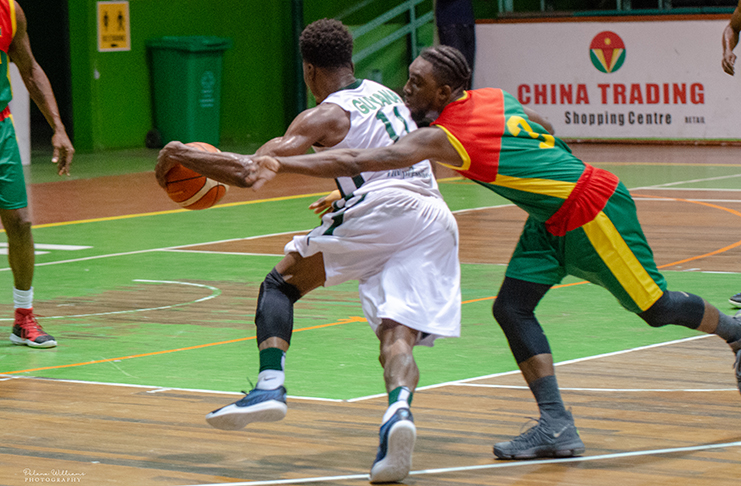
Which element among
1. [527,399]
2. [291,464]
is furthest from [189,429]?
[527,399]

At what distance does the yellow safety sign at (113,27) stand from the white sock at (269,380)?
1653 cm

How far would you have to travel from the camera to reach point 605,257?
530 centimetres

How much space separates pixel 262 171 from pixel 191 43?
16.4 meters

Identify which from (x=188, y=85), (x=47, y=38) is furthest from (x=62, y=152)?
(x=47, y=38)

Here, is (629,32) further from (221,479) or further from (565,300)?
(221,479)

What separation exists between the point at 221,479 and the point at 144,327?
350cm

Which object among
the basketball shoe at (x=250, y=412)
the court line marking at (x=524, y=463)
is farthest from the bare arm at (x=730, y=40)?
the basketball shoe at (x=250, y=412)

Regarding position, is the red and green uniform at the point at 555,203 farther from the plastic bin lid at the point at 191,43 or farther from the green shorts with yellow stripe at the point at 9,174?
the plastic bin lid at the point at 191,43

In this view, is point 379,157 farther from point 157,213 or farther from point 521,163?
point 157,213

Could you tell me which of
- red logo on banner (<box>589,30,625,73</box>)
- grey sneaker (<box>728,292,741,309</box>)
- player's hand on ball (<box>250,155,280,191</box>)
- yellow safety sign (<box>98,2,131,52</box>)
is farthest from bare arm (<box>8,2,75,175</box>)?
red logo on banner (<box>589,30,625,73</box>)

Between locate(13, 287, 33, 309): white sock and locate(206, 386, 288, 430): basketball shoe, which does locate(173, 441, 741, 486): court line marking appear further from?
locate(13, 287, 33, 309): white sock

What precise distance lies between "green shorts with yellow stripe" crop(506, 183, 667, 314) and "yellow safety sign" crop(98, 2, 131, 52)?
1664 centimetres

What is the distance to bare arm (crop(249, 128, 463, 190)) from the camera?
16.0ft

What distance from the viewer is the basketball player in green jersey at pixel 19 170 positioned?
7730 millimetres
